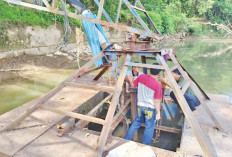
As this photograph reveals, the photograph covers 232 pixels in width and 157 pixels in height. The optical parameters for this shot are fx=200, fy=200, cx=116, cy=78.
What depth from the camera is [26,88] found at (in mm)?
7512

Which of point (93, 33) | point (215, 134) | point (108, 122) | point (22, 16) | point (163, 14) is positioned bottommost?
point (215, 134)

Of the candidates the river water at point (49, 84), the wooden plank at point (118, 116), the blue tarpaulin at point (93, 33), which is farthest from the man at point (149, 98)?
the river water at point (49, 84)

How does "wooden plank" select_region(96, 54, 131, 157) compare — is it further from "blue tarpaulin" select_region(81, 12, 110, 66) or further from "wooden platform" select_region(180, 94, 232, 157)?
"blue tarpaulin" select_region(81, 12, 110, 66)

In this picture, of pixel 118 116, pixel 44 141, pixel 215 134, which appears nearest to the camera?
pixel 44 141

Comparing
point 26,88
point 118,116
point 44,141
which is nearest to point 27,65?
point 26,88

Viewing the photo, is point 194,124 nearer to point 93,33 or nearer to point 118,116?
point 118,116

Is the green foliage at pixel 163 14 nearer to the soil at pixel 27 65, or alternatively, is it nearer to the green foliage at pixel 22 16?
the green foliage at pixel 22 16

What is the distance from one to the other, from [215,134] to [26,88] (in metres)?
6.52

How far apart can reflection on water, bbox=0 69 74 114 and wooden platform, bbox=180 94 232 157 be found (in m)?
4.85

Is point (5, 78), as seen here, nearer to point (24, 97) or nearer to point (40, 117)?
point (24, 97)

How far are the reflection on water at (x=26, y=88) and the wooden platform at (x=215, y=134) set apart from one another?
4854 millimetres

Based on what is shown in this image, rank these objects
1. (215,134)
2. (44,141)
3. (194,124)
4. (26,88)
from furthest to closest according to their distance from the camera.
Answer: (26,88)
(215,134)
(44,141)
(194,124)

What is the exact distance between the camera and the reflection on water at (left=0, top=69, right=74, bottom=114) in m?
6.20

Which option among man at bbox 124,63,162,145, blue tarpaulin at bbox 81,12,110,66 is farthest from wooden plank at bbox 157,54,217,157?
blue tarpaulin at bbox 81,12,110,66
